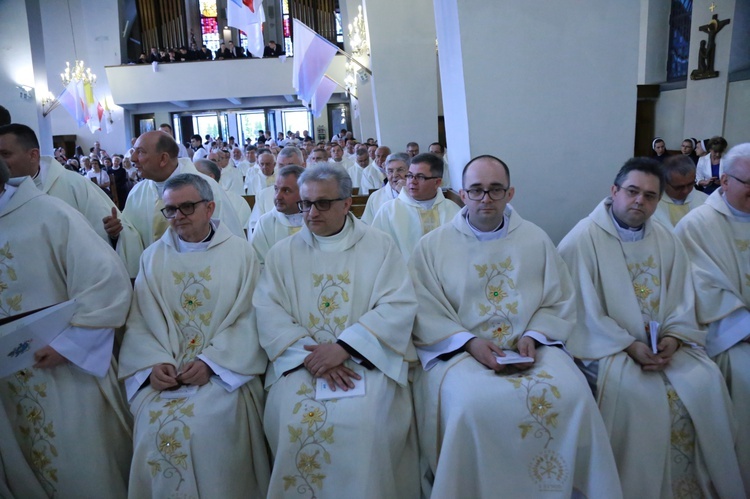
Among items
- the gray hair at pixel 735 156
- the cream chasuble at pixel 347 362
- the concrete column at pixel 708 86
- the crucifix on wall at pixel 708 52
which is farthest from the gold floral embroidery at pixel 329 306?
the crucifix on wall at pixel 708 52

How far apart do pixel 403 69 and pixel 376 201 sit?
19.1 feet

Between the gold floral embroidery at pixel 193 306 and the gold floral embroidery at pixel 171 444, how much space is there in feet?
1.65

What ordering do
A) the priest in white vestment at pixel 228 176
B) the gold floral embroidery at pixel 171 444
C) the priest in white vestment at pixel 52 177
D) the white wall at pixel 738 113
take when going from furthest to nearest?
the white wall at pixel 738 113
the priest in white vestment at pixel 228 176
the priest in white vestment at pixel 52 177
the gold floral embroidery at pixel 171 444

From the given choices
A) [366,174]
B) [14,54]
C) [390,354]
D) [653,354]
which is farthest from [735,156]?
[14,54]

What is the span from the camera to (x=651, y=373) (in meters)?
2.93

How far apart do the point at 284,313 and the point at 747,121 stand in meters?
12.8

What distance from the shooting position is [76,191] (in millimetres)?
3998

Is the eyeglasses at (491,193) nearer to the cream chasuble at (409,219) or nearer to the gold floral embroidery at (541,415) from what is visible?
the gold floral embroidery at (541,415)

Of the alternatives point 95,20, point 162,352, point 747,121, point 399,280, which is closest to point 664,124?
point 747,121

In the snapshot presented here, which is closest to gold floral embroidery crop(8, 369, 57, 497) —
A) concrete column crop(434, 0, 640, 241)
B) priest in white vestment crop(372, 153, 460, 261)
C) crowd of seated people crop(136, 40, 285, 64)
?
priest in white vestment crop(372, 153, 460, 261)

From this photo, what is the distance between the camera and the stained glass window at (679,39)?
14359mm

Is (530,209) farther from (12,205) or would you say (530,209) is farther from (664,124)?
(664,124)

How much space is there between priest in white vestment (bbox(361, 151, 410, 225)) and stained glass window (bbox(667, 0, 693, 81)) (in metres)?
11.7

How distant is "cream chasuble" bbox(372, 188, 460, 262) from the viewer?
4930 mm
